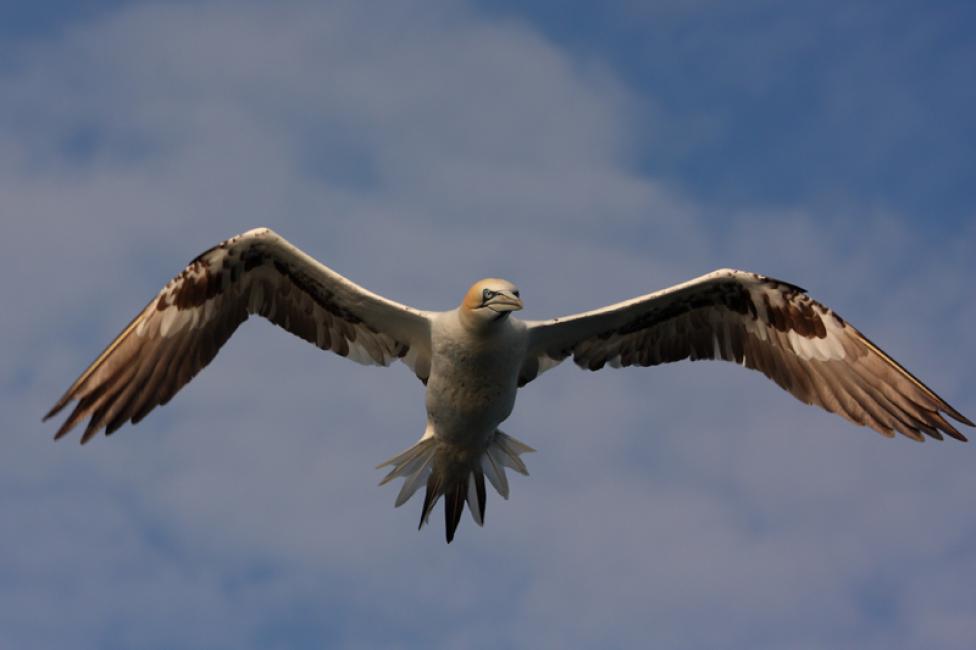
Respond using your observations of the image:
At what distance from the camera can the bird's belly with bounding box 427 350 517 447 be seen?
38.1 feet

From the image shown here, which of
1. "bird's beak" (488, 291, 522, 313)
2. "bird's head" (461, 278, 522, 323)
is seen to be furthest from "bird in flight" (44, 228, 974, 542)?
"bird's beak" (488, 291, 522, 313)

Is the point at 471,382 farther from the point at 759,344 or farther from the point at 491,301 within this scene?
the point at 759,344

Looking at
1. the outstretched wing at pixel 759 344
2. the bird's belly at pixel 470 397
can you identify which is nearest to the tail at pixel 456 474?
the bird's belly at pixel 470 397

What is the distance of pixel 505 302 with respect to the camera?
36.0 feet

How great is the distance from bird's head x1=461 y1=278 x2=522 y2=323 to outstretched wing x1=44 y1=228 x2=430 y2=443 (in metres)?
1.04

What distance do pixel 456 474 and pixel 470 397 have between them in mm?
1335

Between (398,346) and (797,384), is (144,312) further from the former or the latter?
(797,384)

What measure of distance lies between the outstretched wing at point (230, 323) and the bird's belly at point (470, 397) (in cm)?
84

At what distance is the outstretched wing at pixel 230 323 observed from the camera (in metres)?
12.2

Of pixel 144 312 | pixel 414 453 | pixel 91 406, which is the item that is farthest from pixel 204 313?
pixel 414 453

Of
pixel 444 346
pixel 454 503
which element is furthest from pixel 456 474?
pixel 444 346

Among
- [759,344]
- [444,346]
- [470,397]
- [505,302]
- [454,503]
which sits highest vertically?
[759,344]

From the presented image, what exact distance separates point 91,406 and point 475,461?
3.99 meters

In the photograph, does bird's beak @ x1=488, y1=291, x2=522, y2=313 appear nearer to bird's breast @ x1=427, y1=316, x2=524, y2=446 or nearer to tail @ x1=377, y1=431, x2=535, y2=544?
bird's breast @ x1=427, y1=316, x2=524, y2=446
